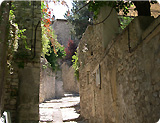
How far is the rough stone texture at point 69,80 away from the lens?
1887 centimetres

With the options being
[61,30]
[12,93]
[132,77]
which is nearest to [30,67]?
[12,93]

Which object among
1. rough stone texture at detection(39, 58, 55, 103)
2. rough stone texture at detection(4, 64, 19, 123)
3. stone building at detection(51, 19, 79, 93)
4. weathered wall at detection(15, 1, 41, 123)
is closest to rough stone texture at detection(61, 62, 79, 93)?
stone building at detection(51, 19, 79, 93)

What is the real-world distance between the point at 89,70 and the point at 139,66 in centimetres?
448

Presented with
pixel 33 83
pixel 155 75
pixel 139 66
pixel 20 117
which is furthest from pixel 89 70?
pixel 155 75

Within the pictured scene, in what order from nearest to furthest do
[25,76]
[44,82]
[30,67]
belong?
[25,76] → [30,67] → [44,82]

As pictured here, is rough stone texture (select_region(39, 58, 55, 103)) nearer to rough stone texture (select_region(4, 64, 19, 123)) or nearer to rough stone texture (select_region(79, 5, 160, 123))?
rough stone texture (select_region(4, 64, 19, 123))

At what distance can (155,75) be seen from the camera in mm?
2471

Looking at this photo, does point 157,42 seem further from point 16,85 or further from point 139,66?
point 16,85

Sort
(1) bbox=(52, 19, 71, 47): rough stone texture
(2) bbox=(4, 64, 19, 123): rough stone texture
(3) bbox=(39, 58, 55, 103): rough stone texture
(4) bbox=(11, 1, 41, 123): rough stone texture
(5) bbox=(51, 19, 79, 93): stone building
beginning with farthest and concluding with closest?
(1) bbox=(52, 19, 71, 47): rough stone texture
(5) bbox=(51, 19, 79, 93): stone building
(3) bbox=(39, 58, 55, 103): rough stone texture
(4) bbox=(11, 1, 41, 123): rough stone texture
(2) bbox=(4, 64, 19, 123): rough stone texture

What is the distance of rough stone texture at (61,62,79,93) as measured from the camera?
18873mm

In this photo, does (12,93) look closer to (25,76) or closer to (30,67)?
(25,76)

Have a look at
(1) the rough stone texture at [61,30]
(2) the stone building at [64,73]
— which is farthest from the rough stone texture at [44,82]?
(1) the rough stone texture at [61,30]

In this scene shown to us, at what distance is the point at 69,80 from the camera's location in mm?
21172

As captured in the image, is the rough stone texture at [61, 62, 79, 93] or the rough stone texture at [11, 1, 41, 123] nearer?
the rough stone texture at [11, 1, 41, 123]
